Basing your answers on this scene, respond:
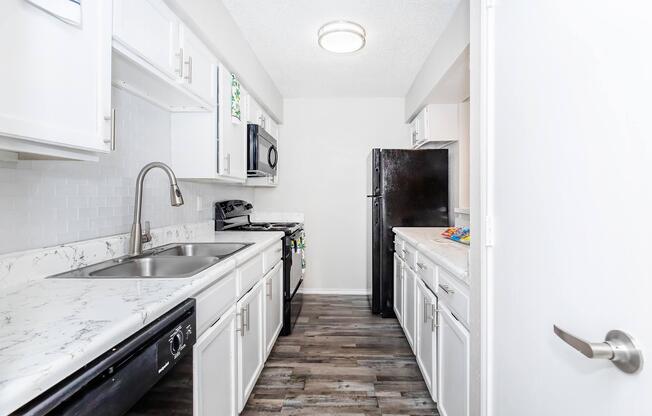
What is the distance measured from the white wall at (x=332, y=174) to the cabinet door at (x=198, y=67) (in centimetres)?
203

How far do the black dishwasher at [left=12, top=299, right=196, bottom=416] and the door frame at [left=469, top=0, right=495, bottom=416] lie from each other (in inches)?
38.6

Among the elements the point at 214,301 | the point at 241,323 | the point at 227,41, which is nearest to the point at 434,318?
the point at 241,323

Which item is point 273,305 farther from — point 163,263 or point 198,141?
point 198,141

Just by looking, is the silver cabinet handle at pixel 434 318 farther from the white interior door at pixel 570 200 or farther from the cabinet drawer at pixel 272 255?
the cabinet drawer at pixel 272 255

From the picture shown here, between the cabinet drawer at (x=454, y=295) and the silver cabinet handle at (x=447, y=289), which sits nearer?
the cabinet drawer at (x=454, y=295)

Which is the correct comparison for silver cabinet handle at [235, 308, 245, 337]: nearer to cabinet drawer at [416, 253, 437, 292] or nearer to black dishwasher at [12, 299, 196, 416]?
black dishwasher at [12, 299, 196, 416]

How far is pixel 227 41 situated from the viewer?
7.32 feet

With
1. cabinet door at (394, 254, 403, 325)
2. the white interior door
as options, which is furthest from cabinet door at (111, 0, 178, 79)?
cabinet door at (394, 254, 403, 325)

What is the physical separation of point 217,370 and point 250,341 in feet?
1.61

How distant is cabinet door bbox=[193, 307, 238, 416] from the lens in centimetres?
115

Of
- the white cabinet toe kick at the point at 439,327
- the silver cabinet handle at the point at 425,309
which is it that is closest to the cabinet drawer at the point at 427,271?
the white cabinet toe kick at the point at 439,327

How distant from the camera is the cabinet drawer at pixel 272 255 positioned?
2166 mm

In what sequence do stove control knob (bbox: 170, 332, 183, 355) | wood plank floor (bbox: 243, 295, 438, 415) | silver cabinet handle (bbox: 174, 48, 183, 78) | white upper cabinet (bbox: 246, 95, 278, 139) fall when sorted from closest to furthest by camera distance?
stove control knob (bbox: 170, 332, 183, 355)
silver cabinet handle (bbox: 174, 48, 183, 78)
wood plank floor (bbox: 243, 295, 438, 415)
white upper cabinet (bbox: 246, 95, 278, 139)

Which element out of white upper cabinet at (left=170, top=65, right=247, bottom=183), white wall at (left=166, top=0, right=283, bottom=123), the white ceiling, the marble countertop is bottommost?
the marble countertop
